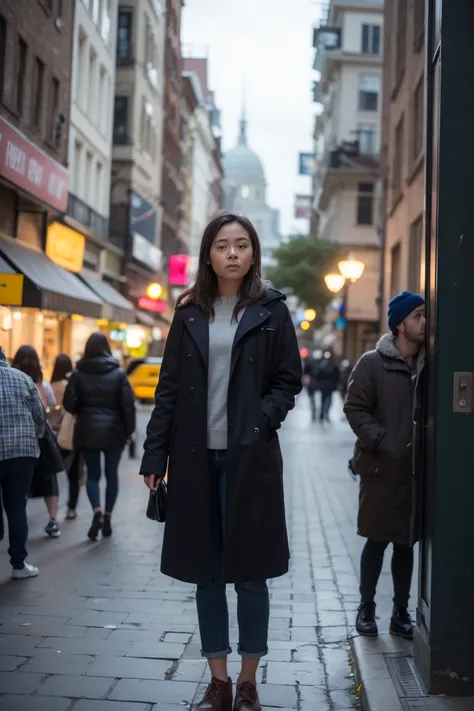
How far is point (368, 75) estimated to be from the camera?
61.2 m

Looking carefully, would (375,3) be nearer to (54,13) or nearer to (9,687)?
(54,13)

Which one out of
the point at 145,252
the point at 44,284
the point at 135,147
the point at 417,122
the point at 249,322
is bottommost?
the point at 249,322

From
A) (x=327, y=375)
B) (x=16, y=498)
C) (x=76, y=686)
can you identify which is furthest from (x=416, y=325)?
(x=327, y=375)

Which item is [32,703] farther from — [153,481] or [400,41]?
[400,41]

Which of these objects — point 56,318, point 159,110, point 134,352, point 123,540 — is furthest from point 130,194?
point 123,540

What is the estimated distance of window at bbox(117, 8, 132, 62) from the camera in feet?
134

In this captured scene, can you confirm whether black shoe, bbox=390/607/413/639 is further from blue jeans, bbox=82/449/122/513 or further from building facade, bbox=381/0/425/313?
building facade, bbox=381/0/425/313

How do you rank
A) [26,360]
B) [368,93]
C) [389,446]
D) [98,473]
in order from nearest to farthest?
[389,446] < [26,360] < [98,473] < [368,93]

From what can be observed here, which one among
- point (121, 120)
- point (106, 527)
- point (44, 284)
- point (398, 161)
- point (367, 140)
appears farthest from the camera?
point (367, 140)

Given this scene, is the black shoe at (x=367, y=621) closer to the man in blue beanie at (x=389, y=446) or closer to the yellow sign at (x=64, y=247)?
the man in blue beanie at (x=389, y=446)

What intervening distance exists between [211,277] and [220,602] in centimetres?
147

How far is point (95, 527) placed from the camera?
30.7 ft

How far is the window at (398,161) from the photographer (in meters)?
21.7

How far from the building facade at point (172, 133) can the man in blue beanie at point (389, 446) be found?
46.7 meters
